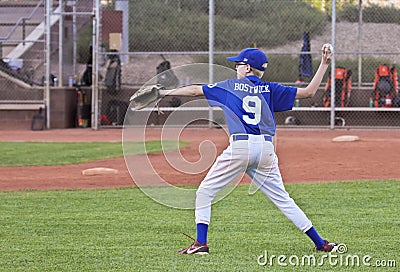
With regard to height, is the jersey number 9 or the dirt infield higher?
the jersey number 9

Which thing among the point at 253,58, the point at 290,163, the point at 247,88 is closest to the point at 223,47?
the point at 290,163

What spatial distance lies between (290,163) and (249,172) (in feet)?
25.4

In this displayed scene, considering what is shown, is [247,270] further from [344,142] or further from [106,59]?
[106,59]

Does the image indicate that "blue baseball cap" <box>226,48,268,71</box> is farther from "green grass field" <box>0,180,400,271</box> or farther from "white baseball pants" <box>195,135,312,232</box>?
"green grass field" <box>0,180,400,271</box>

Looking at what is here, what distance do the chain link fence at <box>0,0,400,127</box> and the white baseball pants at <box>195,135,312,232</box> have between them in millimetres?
11089

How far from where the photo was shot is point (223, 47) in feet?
89.7

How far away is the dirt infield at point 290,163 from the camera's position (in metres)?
12.6

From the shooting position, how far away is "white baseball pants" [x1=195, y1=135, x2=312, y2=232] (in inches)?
259

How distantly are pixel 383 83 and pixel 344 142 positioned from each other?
4003 millimetres

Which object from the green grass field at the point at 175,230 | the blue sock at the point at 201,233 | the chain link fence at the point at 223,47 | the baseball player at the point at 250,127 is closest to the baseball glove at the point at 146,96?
the baseball player at the point at 250,127

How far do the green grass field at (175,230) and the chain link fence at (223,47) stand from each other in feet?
24.4

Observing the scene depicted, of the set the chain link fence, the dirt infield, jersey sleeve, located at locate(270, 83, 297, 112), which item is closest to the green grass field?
the dirt infield

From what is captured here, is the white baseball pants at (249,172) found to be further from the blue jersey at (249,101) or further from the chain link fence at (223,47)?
the chain link fence at (223,47)

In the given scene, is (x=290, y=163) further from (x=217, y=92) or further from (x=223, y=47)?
(x=223, y=47)
